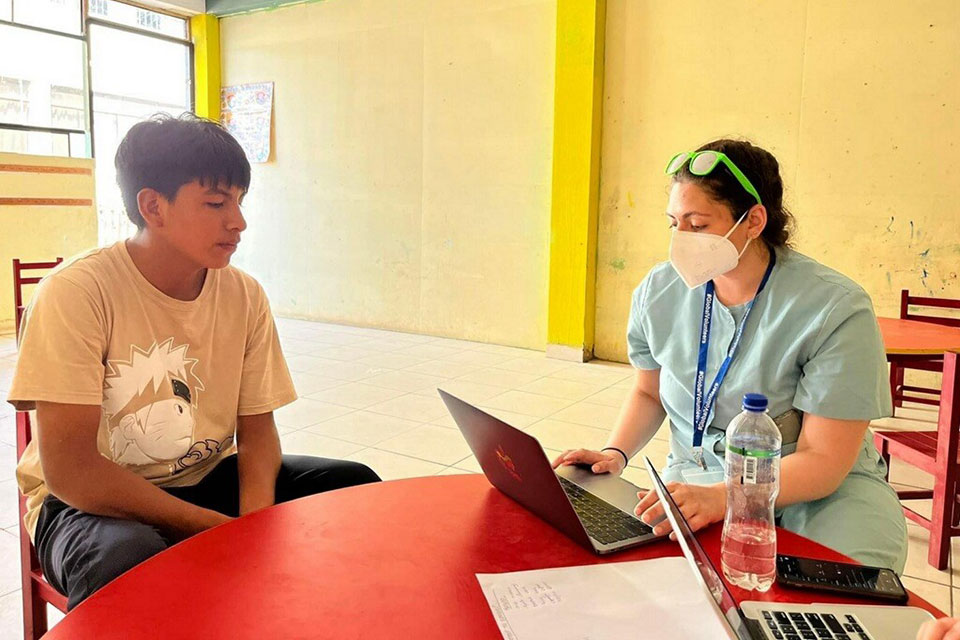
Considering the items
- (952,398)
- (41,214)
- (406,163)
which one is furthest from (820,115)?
(41,214)

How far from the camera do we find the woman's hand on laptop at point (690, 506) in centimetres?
107

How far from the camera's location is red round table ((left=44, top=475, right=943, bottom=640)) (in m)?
0.82

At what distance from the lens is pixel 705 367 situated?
1.54m

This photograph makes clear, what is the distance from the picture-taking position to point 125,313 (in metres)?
1.41

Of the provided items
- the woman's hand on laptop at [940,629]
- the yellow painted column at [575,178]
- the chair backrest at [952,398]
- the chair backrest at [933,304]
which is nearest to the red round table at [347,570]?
the woman's hand on laptop at [940,629]

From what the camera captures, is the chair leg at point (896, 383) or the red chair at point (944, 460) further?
the chair leg at point (896, 383)

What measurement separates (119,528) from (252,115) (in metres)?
6.88

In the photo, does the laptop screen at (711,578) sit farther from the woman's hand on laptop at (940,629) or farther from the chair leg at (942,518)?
the chair leg at (942,518)

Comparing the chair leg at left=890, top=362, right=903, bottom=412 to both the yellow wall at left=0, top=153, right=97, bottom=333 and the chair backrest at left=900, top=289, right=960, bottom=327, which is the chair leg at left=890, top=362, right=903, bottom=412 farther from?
the yellow wall at left=0, top=153, right=97, bottom=333

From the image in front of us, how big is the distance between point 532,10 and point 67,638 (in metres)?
5.56

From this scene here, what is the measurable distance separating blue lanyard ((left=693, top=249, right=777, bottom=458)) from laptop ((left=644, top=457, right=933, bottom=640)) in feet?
2.18

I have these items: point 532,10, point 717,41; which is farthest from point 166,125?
point 532,10

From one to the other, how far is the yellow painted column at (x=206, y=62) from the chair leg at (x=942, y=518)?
7203 mm

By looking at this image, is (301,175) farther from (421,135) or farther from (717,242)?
(717,242)
